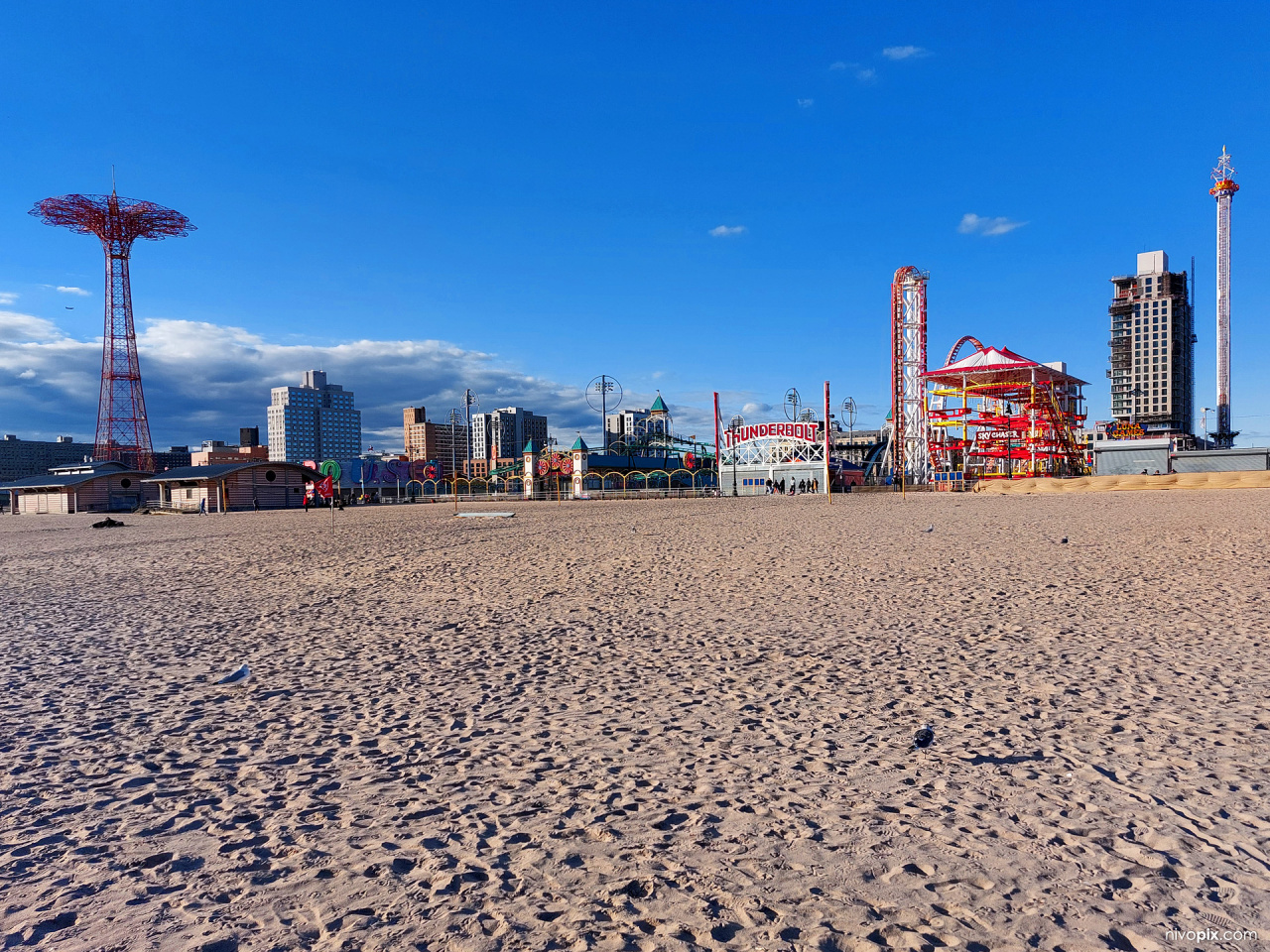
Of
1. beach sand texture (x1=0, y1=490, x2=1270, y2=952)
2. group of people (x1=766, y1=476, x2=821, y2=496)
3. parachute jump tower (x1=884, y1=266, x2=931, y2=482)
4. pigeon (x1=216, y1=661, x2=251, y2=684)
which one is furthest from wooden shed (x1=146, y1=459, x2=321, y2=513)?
parachute jump tower (x1=884, y1=266, x2=931, y2=482)

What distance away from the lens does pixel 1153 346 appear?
133 m

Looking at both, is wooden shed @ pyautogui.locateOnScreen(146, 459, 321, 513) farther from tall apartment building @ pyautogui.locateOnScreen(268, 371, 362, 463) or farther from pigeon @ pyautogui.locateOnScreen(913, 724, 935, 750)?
tall apartment building @ pyautogui.locateOnScreen(268, 371, 362, 463)

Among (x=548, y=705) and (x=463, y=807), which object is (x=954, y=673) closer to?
(x=548, y=705)

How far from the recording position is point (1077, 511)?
24406 mm

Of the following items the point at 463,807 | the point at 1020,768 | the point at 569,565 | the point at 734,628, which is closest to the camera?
the point at 463,807

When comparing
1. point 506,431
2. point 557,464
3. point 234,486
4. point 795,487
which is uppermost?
point 506,431

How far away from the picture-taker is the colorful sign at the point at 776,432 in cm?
6450

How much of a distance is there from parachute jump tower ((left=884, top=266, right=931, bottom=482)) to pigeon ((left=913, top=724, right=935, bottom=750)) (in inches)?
3306

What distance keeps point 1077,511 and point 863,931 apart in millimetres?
25757

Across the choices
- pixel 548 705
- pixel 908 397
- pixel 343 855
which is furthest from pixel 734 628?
pixel 908 397

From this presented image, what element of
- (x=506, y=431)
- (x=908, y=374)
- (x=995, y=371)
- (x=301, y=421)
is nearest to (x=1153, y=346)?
(x=908, y=374)

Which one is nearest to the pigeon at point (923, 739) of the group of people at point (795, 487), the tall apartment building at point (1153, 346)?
the group of people at point (795, 487)

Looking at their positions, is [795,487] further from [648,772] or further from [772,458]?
[648,772]

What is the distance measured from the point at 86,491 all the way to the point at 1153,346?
15928 centimetres
